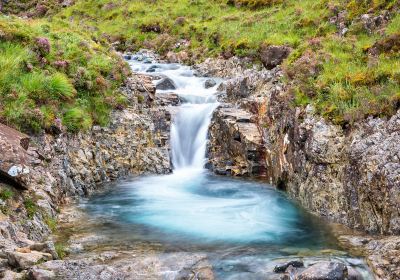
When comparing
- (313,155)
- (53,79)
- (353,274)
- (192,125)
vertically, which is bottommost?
(353,274)

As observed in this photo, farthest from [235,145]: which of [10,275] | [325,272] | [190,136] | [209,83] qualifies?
[10,275]

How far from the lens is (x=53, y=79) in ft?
44.6

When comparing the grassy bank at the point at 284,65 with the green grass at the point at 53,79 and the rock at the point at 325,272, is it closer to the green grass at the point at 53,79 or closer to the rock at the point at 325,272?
the green grass at the point at 53,79

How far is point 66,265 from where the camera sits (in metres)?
7.14

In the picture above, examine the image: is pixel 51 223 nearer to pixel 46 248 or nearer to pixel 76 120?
pixel 46 248

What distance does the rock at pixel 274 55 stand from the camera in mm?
19672

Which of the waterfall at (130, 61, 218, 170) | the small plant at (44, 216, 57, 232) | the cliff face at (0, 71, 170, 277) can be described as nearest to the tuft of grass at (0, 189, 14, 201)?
the cliff face at (0, 71, 170, 277)

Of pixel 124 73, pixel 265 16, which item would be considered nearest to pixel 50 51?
pixel 124 73

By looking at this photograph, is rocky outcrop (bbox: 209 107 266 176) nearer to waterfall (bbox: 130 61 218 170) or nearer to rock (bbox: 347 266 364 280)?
waterfall (bbox: 130 61 218 170)

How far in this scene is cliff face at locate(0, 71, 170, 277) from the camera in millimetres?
8039

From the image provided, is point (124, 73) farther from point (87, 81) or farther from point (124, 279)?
point (124, 279)

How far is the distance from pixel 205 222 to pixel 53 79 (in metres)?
6.82

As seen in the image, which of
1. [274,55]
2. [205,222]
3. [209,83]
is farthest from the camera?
[209,83]

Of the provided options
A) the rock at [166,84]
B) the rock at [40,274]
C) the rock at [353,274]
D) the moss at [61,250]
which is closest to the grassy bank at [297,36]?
the rock at [166,84]
